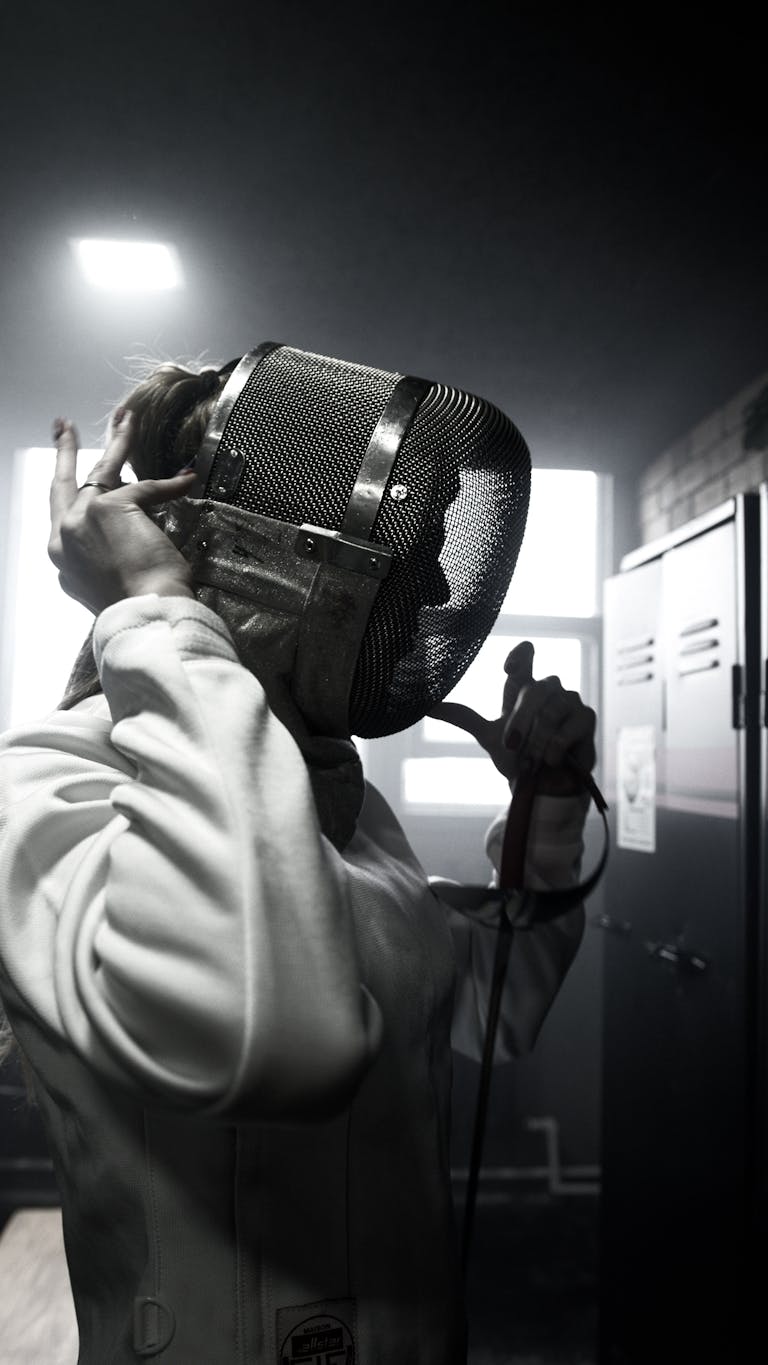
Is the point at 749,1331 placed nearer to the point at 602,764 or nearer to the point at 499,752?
the point at 602,764

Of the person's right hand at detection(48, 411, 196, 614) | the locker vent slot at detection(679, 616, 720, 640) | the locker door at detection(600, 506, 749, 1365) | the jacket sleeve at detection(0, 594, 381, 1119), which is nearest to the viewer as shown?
the jacket sleeve at detection(0, 594, 381, 1119)

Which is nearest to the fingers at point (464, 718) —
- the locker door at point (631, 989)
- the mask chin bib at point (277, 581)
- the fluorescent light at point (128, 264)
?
the mask chin bib at point (277, 581)

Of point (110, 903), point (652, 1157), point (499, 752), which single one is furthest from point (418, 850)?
point (652, 1157)

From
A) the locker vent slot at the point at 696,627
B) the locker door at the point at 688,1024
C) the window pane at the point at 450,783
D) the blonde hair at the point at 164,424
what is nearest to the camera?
the blonde hair at the point at 164,424

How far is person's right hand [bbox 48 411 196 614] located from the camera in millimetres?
Result: 663

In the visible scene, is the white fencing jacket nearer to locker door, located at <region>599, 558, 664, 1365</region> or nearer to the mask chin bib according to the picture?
the mask chin bib

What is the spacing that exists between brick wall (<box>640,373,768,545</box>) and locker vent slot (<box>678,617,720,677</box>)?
23 cm

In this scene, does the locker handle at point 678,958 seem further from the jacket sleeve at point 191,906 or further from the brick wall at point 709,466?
the jacket sleeve at point 191,906

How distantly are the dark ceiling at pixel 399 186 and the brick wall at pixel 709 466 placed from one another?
0.06 m

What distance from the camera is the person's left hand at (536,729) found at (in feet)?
3.15

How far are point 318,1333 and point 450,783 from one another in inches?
21.8

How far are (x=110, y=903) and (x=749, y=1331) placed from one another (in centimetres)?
150

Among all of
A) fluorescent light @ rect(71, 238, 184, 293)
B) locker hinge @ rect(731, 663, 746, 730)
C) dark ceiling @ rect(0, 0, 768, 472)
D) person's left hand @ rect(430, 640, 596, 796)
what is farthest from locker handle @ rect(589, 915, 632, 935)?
fluorescent light @ rect(71, 238, 184, 293)

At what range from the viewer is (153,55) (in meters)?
1.11
